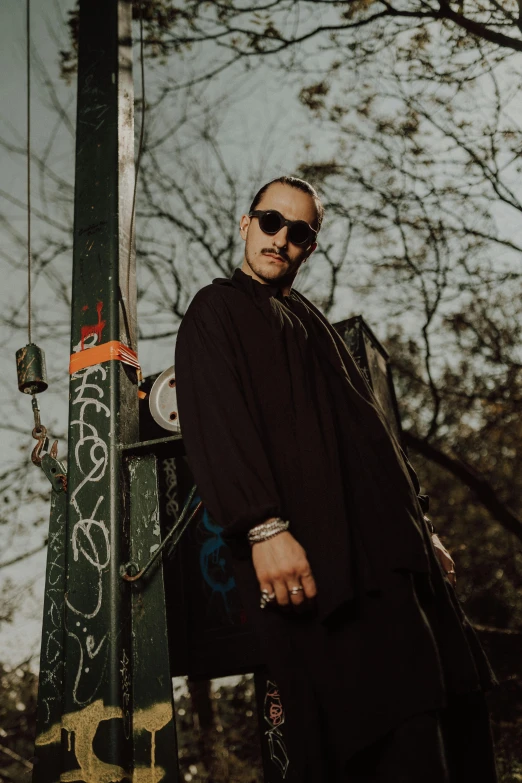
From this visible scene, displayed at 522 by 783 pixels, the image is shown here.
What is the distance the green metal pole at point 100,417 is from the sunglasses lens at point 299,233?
46.8 inches

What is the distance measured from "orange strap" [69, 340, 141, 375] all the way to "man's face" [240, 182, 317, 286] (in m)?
1.00

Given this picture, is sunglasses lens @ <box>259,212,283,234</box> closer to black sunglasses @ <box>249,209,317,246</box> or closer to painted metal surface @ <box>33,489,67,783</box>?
black sunglasses @ <box>249,209,317,246</box>

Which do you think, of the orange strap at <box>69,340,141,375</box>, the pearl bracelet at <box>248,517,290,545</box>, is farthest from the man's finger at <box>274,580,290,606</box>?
the orange strap at <box>69,340,141,375</box>

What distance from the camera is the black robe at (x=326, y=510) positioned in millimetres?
1512

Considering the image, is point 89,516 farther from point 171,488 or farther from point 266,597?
point 171,488

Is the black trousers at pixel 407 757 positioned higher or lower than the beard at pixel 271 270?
lower

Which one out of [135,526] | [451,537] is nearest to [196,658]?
[135,526]

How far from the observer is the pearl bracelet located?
156 cm

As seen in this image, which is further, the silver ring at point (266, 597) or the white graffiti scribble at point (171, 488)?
the white graffiti scribble at point (171, 488)

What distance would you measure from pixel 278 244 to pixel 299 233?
0.09 m

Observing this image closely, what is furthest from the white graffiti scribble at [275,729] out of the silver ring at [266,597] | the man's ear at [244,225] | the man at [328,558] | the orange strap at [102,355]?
the man's ear at [244,225]

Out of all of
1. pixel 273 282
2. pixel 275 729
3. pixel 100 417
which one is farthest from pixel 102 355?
pixel 275 729

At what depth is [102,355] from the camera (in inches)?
120

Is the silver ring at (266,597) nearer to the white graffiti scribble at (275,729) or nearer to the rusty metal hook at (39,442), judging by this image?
the rusty metal hook at (39,442)
